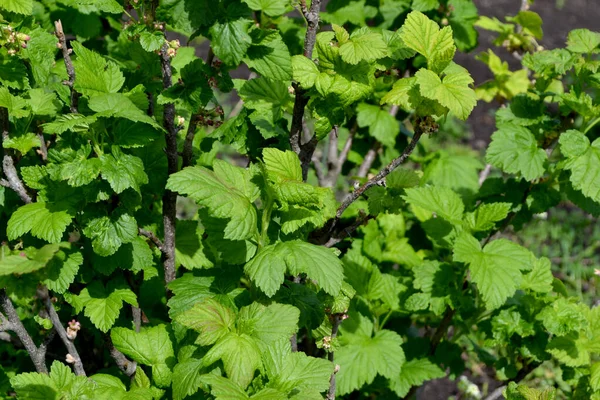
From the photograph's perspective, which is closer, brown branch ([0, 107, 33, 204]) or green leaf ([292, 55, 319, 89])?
green leaf ([292, 55, 319, 89])

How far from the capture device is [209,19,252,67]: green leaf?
1.89m

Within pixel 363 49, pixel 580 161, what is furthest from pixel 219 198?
pixel 580 161

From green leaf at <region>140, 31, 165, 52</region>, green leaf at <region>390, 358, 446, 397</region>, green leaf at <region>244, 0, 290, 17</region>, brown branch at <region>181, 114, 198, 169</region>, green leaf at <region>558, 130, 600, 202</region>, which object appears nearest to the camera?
green leaf at <region>140, 31, 165, 52</region>

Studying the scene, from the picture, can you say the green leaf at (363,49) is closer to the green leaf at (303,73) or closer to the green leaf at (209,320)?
the green leaf at (303,73)

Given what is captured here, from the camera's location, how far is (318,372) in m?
1.88

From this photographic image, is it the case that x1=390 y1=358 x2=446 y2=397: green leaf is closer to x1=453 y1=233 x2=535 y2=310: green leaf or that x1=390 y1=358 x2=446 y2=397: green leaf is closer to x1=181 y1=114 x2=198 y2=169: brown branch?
x1=453 y1=233 x2=535 y2=310: green leaf

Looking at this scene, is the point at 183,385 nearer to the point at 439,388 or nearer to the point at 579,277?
the point at 439,388

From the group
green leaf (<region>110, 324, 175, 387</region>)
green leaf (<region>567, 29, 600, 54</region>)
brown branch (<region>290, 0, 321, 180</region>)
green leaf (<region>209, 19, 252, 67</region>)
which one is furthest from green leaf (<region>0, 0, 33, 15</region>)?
green leaf (<region>567, 29, 600, 54</region>)

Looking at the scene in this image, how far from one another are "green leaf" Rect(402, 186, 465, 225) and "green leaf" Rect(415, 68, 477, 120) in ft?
2.68

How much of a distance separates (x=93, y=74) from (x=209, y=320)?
86cm

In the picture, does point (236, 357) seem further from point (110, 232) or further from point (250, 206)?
point (110, 232)

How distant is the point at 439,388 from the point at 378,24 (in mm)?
2440

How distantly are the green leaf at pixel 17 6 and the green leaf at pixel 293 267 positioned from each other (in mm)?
1028

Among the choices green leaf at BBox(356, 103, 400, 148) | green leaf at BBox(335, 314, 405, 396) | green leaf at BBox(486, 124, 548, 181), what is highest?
green leaf at BBox(486, 124, 548, 181)
